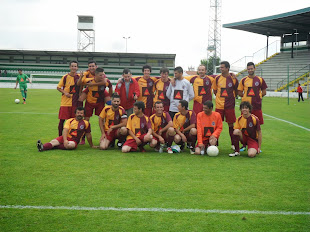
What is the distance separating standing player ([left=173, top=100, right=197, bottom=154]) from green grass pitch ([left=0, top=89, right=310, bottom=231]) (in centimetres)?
28

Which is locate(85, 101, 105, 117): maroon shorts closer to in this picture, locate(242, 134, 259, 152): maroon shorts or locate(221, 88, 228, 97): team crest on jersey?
locate(221, 88, 228, 97): team crest on jersey

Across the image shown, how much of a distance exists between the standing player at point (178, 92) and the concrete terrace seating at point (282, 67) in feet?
97.4

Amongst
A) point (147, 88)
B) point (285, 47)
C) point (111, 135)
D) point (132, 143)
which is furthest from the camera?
point (285, 47)

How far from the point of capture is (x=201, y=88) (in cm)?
788

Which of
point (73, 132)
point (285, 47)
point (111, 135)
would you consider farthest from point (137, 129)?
point (285, 47)

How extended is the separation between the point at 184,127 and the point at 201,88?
143cm

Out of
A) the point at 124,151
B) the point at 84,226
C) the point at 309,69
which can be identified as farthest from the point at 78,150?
the point at 309,69

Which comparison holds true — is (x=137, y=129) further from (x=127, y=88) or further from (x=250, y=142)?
(x=250, y=142)

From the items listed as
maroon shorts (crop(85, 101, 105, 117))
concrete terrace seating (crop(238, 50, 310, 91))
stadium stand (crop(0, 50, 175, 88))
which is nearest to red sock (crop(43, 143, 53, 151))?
maroon shorts (crop(85, 101, 105, 117))

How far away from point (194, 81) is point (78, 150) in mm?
3149

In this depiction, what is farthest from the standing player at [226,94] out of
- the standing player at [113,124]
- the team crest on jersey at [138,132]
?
the standing player at [113,124]

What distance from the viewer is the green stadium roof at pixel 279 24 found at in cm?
3375

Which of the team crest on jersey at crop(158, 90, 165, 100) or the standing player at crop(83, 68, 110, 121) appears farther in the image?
the team crest on jersey at crop(158, 90, 165, 100)

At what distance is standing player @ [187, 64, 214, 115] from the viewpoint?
7855 mm
